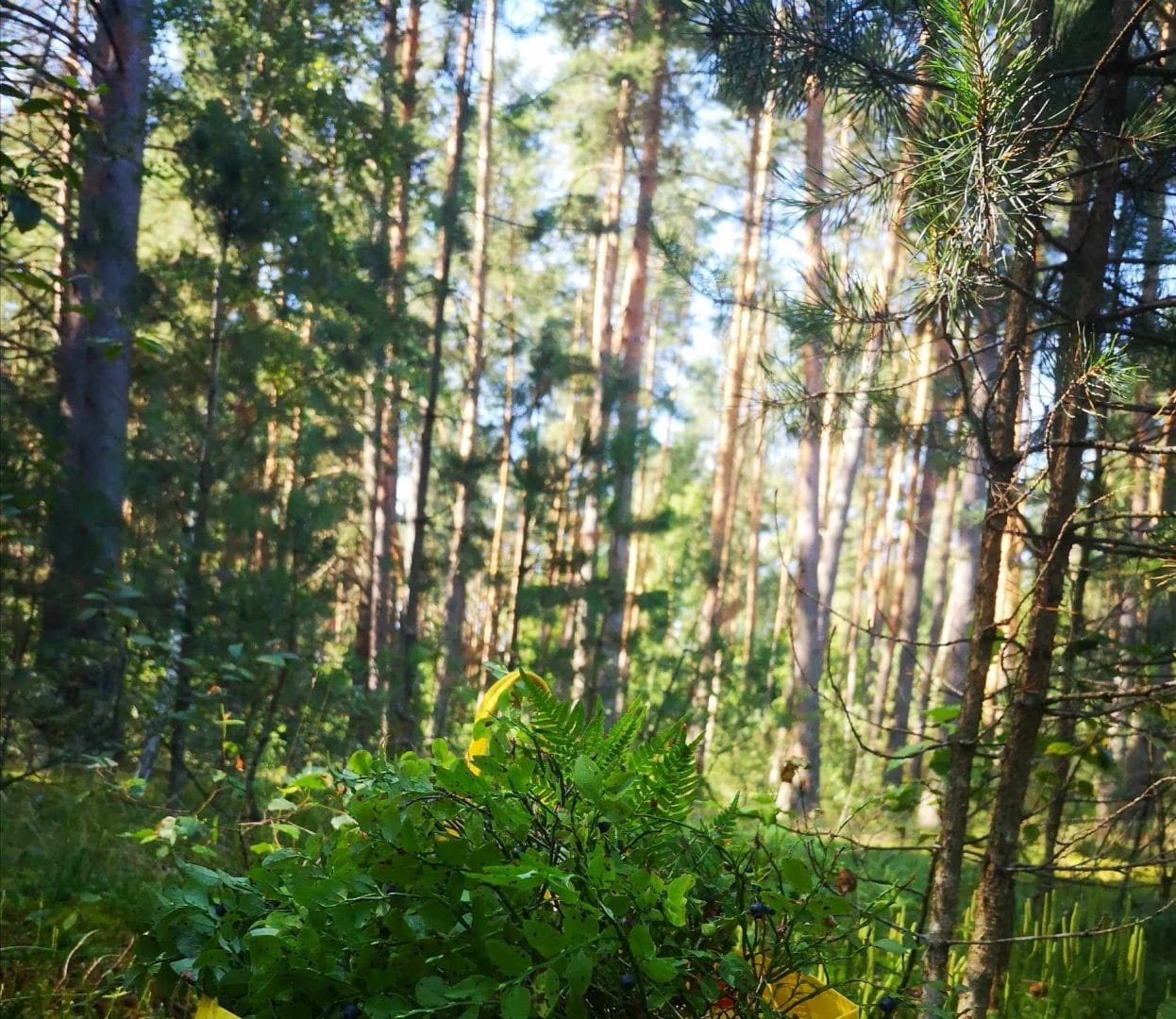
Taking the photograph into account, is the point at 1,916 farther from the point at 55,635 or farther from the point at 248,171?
the point at 248,171

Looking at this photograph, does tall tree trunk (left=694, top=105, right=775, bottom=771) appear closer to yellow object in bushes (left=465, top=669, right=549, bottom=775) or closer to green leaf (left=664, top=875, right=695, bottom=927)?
yellow object in bushes (left=465, top=669, right=549, bottom=775)

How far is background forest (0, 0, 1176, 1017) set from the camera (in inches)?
71.1

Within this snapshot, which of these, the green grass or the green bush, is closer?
the green bush

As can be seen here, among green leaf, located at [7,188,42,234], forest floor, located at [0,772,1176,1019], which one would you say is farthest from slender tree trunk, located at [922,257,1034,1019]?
green leaf, located at [7,188,42,234]

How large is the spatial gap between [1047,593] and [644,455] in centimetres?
777

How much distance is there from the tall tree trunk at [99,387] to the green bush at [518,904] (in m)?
4.08

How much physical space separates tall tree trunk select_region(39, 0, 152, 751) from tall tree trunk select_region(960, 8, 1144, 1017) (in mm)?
4190

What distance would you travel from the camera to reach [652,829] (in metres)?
1.12

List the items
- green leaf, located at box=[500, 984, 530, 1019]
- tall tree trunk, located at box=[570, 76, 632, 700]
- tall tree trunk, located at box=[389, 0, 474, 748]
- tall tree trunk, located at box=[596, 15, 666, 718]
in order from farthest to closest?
tall tree trunk, located at box=[596, 15, 666, 718] → tall tree trunk, located at box=[570, 76, 632, 700] → tall tree trunk, located at box=[389, 0, 474, 748] → green leaf, located at box=[500, 984, 530, 1019]

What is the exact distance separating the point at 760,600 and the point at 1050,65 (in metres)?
27.0

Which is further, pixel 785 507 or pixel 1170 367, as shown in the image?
pixel 785 507

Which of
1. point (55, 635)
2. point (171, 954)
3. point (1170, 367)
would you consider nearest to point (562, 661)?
point (55, 635)

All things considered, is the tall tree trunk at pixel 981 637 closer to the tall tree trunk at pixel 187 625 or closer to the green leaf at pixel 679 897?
the green leaf at pixel 679 897

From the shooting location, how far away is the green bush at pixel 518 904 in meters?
0.95
